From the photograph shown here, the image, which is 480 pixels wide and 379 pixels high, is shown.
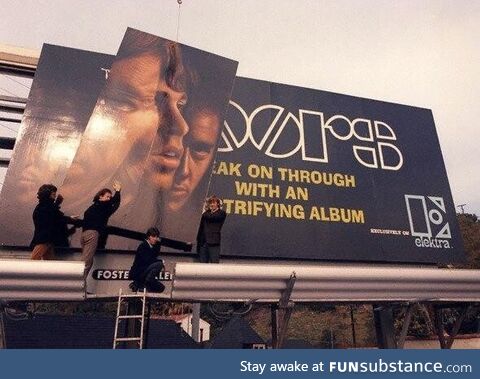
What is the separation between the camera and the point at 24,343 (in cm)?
2289

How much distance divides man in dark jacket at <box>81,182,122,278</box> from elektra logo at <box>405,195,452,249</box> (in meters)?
8.53

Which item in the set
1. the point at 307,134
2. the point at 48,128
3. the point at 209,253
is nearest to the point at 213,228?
the point at 209,253

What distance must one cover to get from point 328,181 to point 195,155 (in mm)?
4115

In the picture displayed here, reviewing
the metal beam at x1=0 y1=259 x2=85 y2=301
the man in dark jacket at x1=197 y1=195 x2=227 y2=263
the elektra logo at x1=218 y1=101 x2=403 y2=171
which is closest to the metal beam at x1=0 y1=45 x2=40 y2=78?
the elektra logo at x1=218 y1=101 x2=403 y2=171

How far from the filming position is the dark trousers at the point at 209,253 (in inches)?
361

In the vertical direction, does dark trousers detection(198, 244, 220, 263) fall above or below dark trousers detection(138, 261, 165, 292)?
above

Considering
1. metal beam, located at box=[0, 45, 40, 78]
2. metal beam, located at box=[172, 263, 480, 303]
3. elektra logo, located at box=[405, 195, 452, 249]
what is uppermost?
metal beam, located at box=[0, 45, 40, 78]

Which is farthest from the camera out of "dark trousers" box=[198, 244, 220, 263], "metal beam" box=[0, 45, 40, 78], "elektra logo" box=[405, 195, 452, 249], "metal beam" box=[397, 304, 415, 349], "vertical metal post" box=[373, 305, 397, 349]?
"elektra logo" box=[405, 195, 452, 249]

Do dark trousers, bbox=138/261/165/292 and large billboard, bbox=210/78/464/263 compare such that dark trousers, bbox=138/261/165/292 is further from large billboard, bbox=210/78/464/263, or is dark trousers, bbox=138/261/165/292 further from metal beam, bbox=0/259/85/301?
large billboard, bbox=210/78/464/263

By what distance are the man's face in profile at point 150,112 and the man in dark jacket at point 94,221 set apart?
1341 mm

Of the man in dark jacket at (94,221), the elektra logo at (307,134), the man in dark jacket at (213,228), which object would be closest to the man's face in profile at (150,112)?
the man in dark jacket at (213,228)

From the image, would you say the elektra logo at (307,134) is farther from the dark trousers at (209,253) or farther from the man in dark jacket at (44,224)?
the man in dark jacket at (44,224)

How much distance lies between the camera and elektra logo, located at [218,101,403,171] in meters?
12.0
